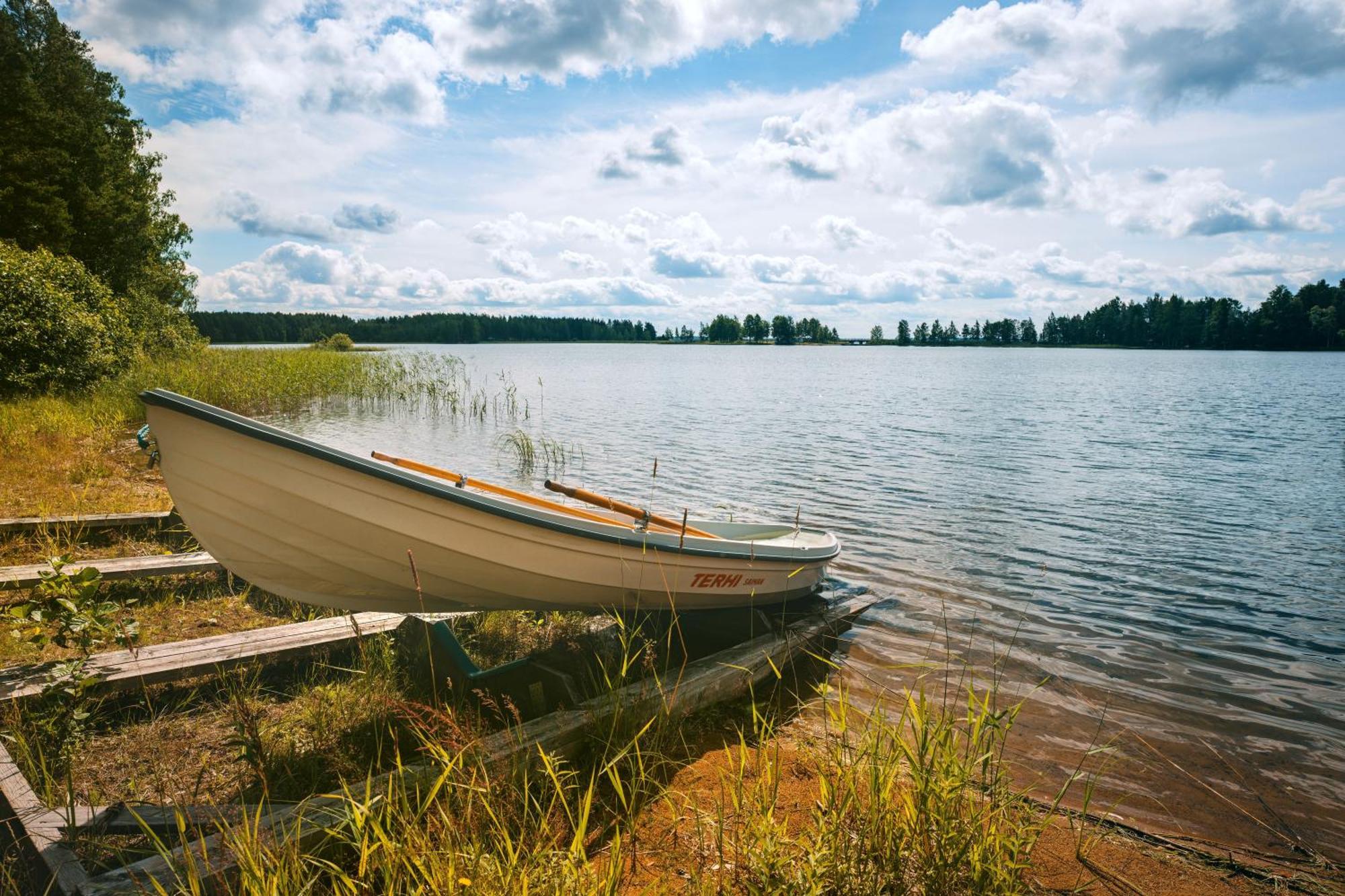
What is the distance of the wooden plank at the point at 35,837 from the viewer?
2.29 metres

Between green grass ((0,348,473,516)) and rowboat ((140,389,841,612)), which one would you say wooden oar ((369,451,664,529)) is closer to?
rowboat ((140,389,841,612))

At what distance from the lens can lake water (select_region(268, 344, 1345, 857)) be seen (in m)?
4.25

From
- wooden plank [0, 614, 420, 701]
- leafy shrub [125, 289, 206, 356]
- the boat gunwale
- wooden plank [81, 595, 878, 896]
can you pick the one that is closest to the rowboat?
the boat gunwale

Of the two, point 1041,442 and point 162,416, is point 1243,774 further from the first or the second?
point 1041,442

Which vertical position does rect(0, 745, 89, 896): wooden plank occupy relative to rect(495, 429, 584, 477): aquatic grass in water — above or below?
above

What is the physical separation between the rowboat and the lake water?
6.87 ft

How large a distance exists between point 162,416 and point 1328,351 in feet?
424

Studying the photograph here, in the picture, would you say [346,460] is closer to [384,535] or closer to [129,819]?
[384,535]

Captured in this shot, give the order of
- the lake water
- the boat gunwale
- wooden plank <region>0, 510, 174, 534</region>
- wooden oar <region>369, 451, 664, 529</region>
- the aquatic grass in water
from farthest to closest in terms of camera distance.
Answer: the aquatic grass in water → wooden plank <region>0, 510, 174, 534</region> → wooden oar <region>369, 451, 664, 529</region> → the lake water → the boat gunwale

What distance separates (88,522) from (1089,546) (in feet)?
36.2

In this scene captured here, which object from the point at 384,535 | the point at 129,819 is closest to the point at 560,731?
the point at 384,535

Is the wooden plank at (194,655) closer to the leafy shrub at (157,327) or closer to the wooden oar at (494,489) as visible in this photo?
the wooden oar at (494,489)

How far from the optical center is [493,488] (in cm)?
519

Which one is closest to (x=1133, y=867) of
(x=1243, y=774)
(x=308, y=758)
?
(x=1243, y=774)
